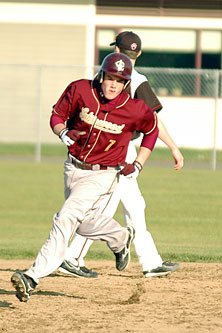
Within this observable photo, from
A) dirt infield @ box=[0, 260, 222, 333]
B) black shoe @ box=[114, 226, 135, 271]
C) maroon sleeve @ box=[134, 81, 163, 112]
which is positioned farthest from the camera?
maroon sleeve @ box=[134, 81, 163, 112]

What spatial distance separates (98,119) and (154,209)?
28.6 ft

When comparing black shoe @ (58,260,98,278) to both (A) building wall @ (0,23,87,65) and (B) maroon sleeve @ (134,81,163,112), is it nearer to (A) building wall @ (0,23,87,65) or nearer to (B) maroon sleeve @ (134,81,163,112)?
(B) maroon sleeve @ (134,81,163,112)

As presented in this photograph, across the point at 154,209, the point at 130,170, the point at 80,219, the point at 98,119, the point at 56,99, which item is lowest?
the point at 56,99

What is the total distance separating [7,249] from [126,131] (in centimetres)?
421

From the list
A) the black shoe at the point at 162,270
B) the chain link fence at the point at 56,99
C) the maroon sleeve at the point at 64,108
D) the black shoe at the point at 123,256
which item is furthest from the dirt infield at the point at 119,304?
the chain link fence at the point at 56,99

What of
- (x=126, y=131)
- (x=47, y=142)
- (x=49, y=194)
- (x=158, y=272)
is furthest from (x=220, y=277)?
(x=47, y=142)

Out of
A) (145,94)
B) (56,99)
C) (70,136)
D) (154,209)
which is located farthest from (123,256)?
(56,99)

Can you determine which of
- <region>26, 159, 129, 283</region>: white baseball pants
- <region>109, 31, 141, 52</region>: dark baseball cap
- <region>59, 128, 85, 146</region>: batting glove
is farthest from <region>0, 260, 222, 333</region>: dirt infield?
<region>109, 31, 141, 52</region>: dark baseball cap

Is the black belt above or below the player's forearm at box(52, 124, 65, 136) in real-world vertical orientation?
below

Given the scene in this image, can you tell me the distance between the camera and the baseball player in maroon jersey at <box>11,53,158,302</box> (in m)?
8.30

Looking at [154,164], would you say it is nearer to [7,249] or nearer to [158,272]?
[7,249]

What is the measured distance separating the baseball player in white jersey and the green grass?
168cm

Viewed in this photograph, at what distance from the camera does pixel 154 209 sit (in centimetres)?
1705

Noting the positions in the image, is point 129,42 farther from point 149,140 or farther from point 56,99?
point 56,99
